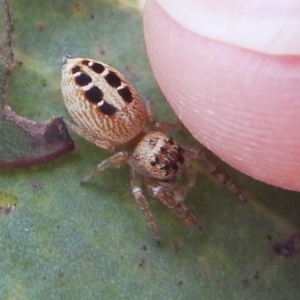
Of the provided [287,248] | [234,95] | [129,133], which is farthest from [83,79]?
[287,248]

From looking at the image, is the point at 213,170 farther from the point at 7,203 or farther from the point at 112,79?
the point at 7,203

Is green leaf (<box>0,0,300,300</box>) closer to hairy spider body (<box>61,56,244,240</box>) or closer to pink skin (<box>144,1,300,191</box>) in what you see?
hairy spider body (<box>61,56,244,240</box>)

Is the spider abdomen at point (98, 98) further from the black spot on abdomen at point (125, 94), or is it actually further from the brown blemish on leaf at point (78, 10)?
the brown blemish on leaf at point (78, 10)

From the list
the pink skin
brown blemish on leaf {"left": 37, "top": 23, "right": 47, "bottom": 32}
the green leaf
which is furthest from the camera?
brown blemish on leaf {"left": 37, "top": 23, "right": 47, "bottom": 32}

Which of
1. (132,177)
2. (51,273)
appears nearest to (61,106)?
(132,177)

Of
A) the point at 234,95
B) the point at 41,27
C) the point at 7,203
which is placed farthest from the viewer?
the point at 41,27

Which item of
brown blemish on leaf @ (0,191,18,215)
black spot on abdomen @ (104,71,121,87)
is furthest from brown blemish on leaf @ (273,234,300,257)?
brown blemish on leaf @ (0,191,18,215)

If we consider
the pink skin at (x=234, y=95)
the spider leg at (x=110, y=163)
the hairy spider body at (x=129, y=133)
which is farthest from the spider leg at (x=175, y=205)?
the pink skin at (x=234, y=95)
